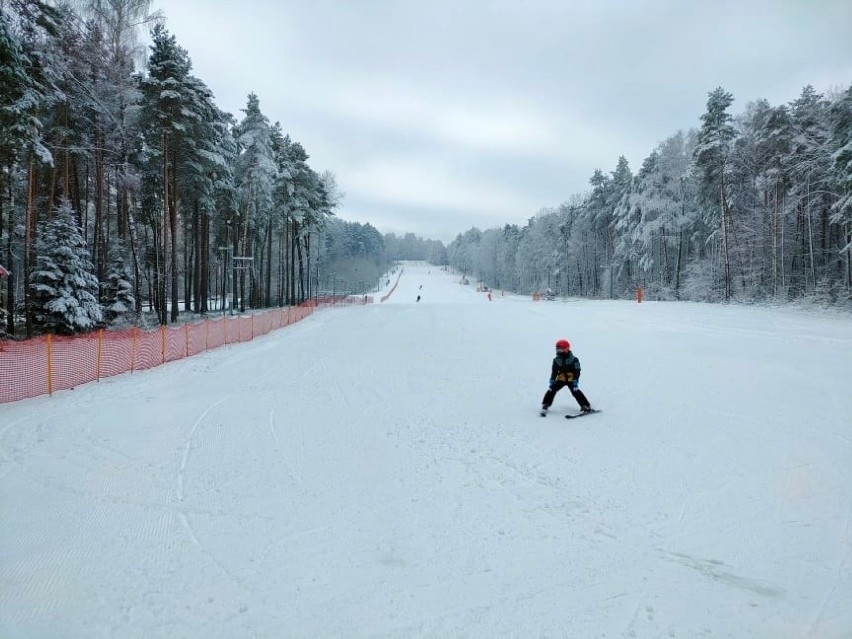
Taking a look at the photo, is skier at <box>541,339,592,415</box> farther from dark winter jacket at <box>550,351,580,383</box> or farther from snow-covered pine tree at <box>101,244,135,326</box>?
snow-covered pine tree at <box>101,244,135,326</box>

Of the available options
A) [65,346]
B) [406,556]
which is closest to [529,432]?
[406,556]

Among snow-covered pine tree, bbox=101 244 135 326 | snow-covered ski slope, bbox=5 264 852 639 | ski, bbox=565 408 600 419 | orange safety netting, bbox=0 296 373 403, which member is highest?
snow-covered pine tree, bbox=101 244 135 326

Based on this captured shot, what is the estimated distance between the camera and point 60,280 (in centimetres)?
1867

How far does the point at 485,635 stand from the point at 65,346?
1639 cm

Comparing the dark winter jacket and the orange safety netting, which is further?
the orange safety netting

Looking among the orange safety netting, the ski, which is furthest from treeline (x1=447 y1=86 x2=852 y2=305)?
the orange safety netting

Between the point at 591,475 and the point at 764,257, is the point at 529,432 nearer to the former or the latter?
the point at 591,475

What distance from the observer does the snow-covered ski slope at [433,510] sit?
3.61m

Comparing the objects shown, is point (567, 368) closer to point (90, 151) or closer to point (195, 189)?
point (90, 151)

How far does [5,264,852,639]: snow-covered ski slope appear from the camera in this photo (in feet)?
11.8

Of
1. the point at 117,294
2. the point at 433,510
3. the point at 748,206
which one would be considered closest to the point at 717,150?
the point at 748,206

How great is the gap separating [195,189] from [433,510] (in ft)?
85.4

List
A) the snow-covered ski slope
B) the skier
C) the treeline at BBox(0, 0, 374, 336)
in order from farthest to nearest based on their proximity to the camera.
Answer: the treeline at BBox(0, 0, 374, 336)
the skier
the snow-covered ski slope

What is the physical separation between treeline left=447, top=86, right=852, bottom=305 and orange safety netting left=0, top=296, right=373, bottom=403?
99.5ft
